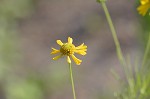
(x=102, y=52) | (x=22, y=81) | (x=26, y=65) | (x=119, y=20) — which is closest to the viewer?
(x=22, y=81)

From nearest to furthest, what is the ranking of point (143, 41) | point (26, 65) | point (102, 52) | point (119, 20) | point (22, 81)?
point (143, 41) < point (22, 81) < point (26, 65) < point (102, 52) < point (119, 20)

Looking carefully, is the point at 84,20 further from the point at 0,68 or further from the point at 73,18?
the point at 0,68

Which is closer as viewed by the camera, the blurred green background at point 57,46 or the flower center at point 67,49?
the flower center at point 67,49

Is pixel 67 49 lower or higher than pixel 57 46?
lower

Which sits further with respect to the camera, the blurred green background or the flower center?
the blurred green background

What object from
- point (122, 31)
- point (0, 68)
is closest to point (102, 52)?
point (122, 31)

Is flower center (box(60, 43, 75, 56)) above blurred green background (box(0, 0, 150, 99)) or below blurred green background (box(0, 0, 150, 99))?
below

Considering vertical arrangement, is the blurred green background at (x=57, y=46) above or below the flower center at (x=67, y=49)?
above

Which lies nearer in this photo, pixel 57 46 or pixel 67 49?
pixel 67 49
